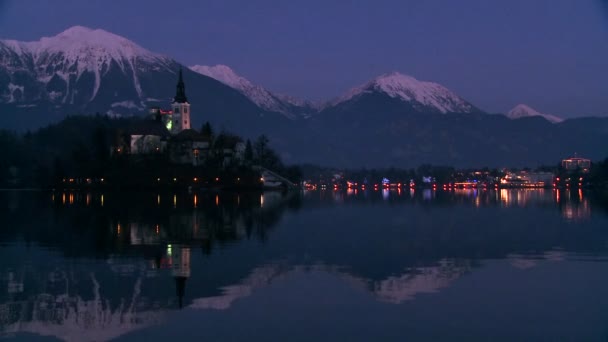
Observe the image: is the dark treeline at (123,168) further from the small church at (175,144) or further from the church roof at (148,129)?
the church roof at (148,129)

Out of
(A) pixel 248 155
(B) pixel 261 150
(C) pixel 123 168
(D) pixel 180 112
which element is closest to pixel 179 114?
(D) pixel 180 112

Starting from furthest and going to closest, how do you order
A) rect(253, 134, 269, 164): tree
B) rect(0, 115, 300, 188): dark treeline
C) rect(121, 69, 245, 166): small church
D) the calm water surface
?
rect(253, 134, 269, 164): tree < rect(121, 69, 245, 166): small church < rect(0, 115, 300, 188): dark treeline < the calm water surface

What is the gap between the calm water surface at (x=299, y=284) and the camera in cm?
1872

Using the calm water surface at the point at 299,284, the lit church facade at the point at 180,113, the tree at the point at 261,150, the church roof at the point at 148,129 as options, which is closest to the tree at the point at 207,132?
the church roof at the point at 148,129

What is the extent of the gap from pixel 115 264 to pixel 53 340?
35.2ft

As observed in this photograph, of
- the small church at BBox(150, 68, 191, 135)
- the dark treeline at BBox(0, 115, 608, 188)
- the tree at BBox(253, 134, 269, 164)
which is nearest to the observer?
the dark treeline at BBox(0, 115, 608, 188)

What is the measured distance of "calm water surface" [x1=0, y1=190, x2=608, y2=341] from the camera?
18719 mm

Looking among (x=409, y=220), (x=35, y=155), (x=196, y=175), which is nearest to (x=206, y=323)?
(x=409, y=220)

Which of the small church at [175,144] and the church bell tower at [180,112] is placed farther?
the church bell tower at [180,112]

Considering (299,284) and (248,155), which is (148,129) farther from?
(299,284)

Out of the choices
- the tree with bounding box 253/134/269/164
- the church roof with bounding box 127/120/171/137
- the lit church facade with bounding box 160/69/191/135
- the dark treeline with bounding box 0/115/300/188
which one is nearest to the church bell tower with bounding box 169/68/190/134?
the lit church facade with bounding box 160/69/191/135

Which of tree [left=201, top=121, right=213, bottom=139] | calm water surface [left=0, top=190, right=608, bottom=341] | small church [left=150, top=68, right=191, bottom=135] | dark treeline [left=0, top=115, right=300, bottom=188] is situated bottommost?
calm water surface [left=0, top=190, right=608, bottom=341]

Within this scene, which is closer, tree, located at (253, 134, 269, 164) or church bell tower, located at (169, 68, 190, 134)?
church bell tower, located at (169, 68, 190, 134)

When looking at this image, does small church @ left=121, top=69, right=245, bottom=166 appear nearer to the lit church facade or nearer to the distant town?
the distant town
